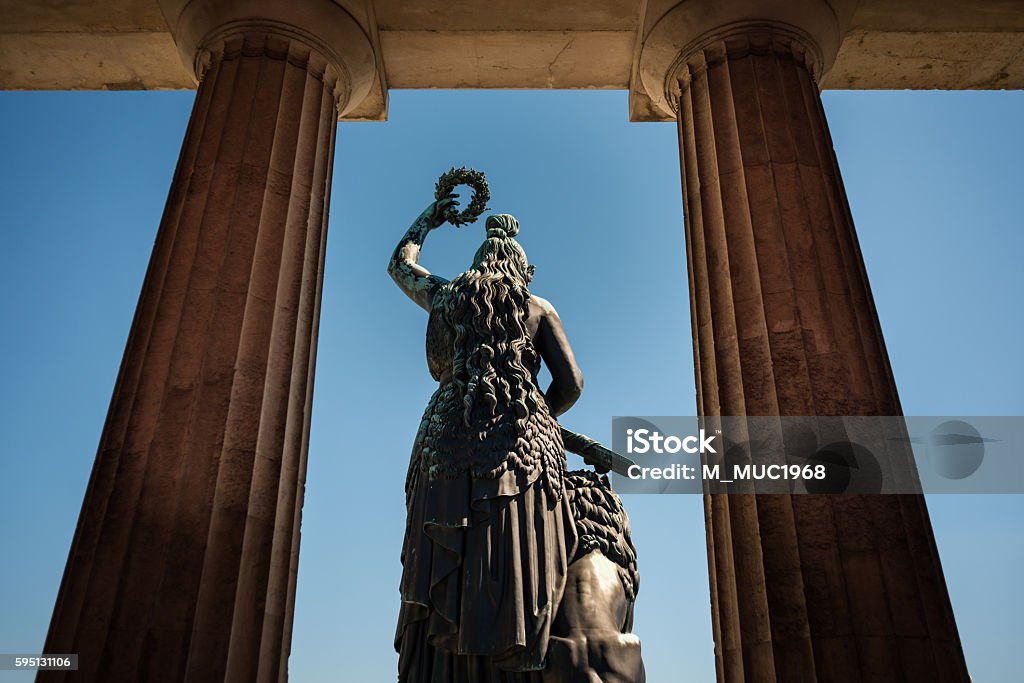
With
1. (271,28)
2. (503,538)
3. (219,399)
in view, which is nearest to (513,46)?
(271,28)

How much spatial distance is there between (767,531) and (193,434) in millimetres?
5300

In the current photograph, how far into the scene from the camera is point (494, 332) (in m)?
5.81

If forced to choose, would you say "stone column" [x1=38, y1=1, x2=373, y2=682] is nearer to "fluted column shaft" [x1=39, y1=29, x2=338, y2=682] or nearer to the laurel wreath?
"fluted column shaft" [x1=39, y1=29, x2=338, y2=682]

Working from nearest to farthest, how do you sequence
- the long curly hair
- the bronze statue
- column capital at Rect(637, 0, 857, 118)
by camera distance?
1. the bronze statue
2. the long curly hair
3. column capital at Rect(637, 0, 857, 118)

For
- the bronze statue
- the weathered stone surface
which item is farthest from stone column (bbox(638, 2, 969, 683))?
the bronze statue

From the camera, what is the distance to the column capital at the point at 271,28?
1030 cm

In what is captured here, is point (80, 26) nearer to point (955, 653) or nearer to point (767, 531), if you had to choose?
point (767, 531)

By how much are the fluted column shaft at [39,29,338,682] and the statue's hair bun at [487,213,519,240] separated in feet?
10.4

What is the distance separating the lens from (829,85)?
42.2 feet

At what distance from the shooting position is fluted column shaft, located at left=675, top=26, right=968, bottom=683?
6863 millimetres

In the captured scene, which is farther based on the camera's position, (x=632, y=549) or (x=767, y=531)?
(x=767, y=531)

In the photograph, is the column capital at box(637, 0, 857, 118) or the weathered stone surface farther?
the weathered stone surface

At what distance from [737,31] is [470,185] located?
5.01 meters

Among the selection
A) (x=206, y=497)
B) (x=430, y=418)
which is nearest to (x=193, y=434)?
(x=206, y=497)
